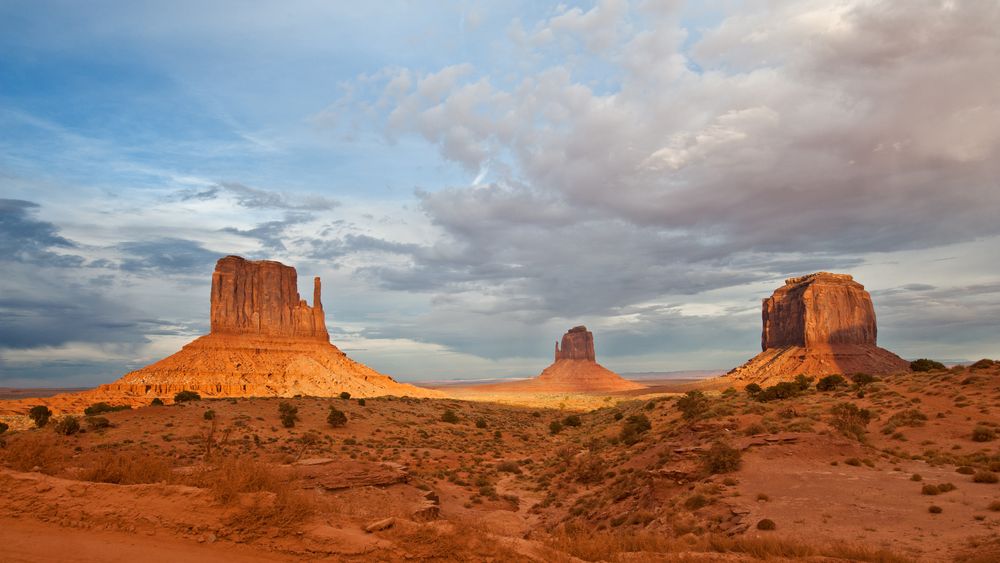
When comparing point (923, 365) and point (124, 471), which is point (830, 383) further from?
point (124, 471)

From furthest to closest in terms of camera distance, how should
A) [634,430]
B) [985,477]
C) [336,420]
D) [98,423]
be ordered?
1. [336,420]
2. [98,423]
3. [634,430]
4. [985,477]

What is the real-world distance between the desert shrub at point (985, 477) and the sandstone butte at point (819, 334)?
112 metres

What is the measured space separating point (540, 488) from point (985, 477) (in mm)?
18520

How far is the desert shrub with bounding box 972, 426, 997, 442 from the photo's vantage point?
22172 millimetres

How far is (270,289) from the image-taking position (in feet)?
419

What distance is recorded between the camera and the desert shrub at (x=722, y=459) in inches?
819

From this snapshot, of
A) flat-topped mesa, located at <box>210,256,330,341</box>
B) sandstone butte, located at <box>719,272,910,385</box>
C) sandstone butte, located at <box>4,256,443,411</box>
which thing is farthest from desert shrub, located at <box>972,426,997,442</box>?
flat-topped mesa, located at <box>210,256,330,341</box>

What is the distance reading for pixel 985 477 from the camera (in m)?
16.9

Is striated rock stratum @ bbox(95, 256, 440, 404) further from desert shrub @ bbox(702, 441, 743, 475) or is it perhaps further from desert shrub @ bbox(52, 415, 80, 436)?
desert shrub @ bbox(702, 441, 743, 475)

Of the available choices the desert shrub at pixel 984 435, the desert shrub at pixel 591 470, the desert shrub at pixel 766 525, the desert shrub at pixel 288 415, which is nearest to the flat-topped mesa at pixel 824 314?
the desert shrub at pixel 984 435

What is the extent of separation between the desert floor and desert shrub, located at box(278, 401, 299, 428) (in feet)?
3.51

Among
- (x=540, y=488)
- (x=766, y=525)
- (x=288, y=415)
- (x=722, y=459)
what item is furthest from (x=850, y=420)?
(x=288, y=415)

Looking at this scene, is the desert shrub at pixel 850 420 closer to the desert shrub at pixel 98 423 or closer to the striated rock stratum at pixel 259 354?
the desert shrub at pixel 98 423

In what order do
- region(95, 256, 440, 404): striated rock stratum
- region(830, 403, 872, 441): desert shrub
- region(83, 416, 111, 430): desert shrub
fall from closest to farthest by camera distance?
region(830, 403, 872, 441): desert shrub
region(83, 416, 111, 430): desert shrub
region(95, 256, 440, 404): striated rock stratum
